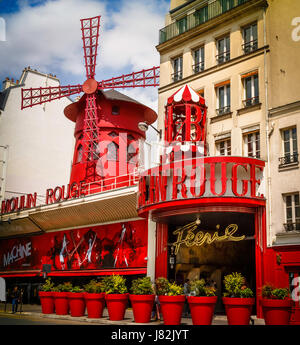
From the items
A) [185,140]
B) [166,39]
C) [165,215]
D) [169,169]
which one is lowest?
[165,215]

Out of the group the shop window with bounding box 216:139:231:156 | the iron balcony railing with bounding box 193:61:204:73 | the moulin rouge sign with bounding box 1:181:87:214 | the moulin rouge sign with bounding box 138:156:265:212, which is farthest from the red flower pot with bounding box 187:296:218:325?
the moulin rouge sign with bounding box 1:181:87:214

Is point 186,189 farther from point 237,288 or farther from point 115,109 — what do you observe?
point 115,109

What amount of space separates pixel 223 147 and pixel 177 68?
430 cm

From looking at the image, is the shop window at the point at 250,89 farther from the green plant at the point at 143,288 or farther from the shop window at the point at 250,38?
the green plant at the point at 143,288

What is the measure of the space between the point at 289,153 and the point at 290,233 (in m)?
2.44

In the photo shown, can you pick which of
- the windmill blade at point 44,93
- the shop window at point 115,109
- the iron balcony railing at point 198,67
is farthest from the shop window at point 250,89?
the windmill blade at point 44,93

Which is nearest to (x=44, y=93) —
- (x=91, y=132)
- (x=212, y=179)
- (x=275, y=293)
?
(x=91, y=132)

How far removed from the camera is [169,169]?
1456cm

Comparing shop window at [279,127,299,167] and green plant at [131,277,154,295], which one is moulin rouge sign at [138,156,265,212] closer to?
shop window at [279,127,299,167]

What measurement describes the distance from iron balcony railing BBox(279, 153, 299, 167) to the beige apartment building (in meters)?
0.03
